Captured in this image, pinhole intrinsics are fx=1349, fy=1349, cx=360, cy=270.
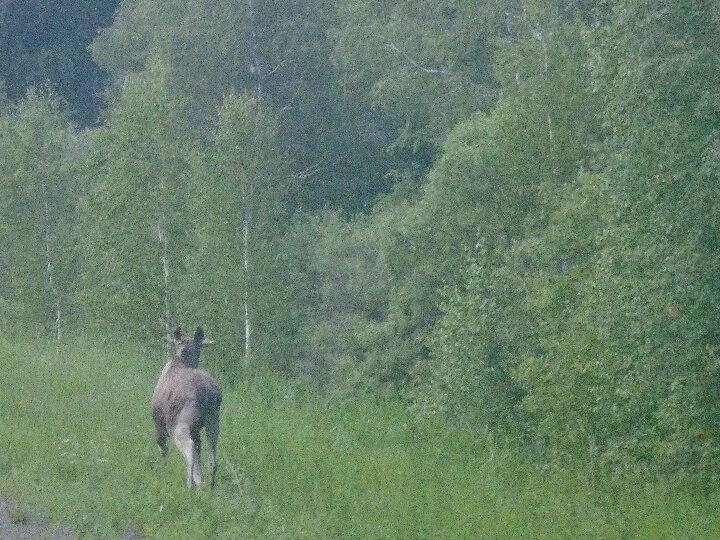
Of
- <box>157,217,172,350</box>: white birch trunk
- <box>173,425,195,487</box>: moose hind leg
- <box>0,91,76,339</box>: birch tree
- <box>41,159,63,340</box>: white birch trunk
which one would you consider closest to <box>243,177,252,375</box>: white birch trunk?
<box>157,217,172,350</box>: white birch trunk

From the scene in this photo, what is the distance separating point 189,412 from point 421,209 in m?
14.8

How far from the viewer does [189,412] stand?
12828 mm

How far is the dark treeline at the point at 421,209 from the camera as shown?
49.6 ft

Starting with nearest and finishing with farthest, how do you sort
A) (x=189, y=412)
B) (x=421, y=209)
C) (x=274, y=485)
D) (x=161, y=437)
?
1. (x=189, y=412)
2. (x=274, y=485)
3. (x=161, y=437)
4. (x=421, y=209)

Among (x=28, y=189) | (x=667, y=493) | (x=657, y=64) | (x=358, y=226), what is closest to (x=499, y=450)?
(x=667, y=493)

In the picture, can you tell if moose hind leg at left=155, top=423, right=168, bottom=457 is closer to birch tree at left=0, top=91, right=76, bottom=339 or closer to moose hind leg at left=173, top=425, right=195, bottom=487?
moose hind leg at left=173, top=425, right=195, bottom=487

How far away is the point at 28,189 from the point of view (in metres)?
35.4

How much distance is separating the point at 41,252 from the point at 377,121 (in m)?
12.3

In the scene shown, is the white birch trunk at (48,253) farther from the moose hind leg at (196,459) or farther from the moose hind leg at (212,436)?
the moose hind leg at (196,459)

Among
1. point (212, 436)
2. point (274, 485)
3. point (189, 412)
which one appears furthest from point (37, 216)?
point (274, 485)

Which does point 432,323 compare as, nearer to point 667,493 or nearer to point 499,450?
point 499,450

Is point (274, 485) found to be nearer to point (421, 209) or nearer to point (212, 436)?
point (212, 436)

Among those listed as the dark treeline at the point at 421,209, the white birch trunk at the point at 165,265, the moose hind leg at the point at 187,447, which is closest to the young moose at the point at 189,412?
the moose hind leg at the point at 187,447

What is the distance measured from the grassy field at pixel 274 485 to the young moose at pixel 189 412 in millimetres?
271
